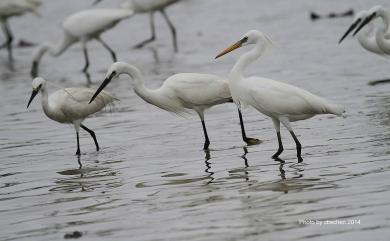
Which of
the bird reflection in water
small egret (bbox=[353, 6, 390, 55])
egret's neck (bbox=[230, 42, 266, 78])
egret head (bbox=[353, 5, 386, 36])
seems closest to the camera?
the bird reflection in water

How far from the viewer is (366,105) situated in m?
11.5

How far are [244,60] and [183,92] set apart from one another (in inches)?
58.3

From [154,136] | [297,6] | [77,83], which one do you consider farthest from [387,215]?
[297,6]

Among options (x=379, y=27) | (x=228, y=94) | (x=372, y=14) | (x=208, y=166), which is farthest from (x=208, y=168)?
(x=372, y=14)

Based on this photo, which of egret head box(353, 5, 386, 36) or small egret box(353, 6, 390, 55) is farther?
egret head box(353, 5, 386, 36)

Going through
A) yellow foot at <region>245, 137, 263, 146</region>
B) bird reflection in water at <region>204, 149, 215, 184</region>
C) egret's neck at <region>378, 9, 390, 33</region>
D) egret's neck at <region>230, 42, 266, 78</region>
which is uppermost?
egret's neck at <region>230, 42, 266, 78</region>

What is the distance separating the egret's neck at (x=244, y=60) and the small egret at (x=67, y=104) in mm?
2460

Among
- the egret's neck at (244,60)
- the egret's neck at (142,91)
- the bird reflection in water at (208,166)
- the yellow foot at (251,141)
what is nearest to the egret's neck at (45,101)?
the egret's neck at (142,91)

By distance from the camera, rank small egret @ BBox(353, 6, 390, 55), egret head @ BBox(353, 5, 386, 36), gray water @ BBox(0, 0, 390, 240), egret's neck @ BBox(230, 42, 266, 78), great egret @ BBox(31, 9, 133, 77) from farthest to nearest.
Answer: great egret @ BBox(31, 9, 133, 77) → egret head @ BBox(353, 5, 386, 36) → small egret @ BBox(353, 6, 390, 55) → egret's neck @ BBox(230, 42, 266, 78) → gray water @ BBox(0, 0, 390, 240)

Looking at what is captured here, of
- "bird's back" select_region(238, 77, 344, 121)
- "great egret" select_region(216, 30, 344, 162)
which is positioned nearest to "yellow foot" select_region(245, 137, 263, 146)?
"great egret" select_region(216, 30, 344, 162)

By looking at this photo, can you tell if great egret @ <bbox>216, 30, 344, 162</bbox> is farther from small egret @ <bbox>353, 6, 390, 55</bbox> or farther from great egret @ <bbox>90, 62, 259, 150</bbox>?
small egret @ <bbox>353, 6, 390, 55</bbox>

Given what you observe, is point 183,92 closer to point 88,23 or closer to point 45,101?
point 45,101

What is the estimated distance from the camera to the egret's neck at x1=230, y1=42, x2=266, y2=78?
363 inches

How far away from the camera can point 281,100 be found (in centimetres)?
896
